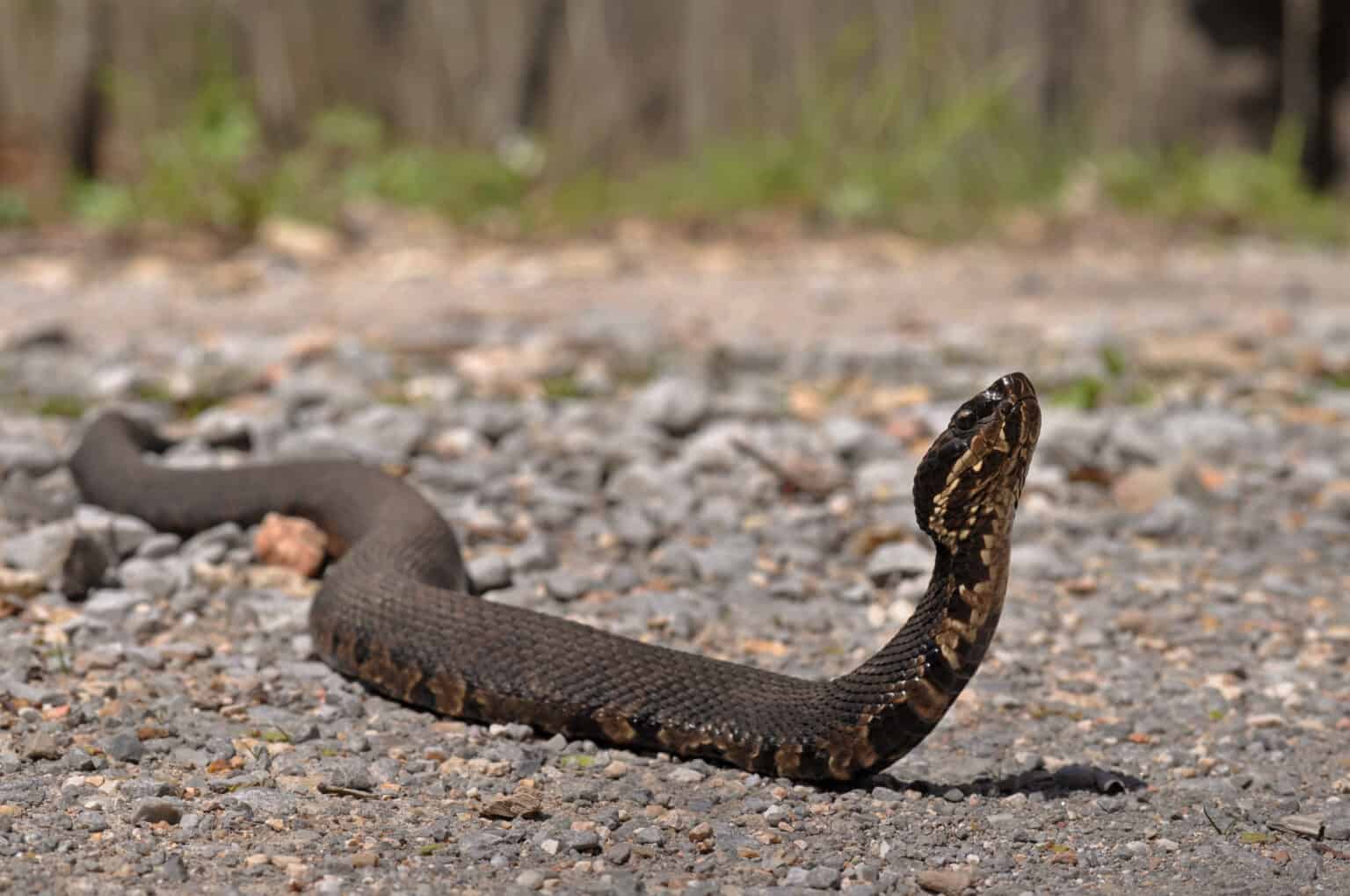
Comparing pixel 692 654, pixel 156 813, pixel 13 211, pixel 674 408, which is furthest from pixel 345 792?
pixel 13 211

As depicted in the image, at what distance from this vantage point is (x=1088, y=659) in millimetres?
4211

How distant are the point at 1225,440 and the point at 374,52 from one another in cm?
670

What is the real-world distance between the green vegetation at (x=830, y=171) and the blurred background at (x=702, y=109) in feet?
0.06

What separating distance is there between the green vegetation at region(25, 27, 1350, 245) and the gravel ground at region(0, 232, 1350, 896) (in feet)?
6.42

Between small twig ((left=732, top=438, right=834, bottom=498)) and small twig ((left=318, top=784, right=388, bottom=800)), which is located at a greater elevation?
small twig ((left=318, top=784, right=388, bottom=800))

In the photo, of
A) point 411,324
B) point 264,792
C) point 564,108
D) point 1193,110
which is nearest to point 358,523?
point 264,792

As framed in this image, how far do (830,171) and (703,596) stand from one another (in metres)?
6.38

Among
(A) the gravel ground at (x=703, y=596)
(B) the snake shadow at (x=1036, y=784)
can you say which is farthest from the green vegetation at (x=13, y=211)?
(B) the snake shadow at (x=1036, y=784)

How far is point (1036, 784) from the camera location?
341 centimetres

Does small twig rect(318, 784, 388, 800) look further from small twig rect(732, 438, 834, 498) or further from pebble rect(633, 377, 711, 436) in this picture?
Answer: pebble rect(633, 377, 711, 436)

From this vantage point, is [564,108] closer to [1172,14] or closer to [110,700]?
[1172,14]

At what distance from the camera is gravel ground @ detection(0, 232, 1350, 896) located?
300 cm

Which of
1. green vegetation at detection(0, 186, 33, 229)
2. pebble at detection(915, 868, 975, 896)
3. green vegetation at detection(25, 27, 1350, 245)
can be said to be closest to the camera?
pebble at detection(915, 868, 975, 896)

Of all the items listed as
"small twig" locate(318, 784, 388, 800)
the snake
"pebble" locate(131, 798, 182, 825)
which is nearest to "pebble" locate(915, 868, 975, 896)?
the snake
